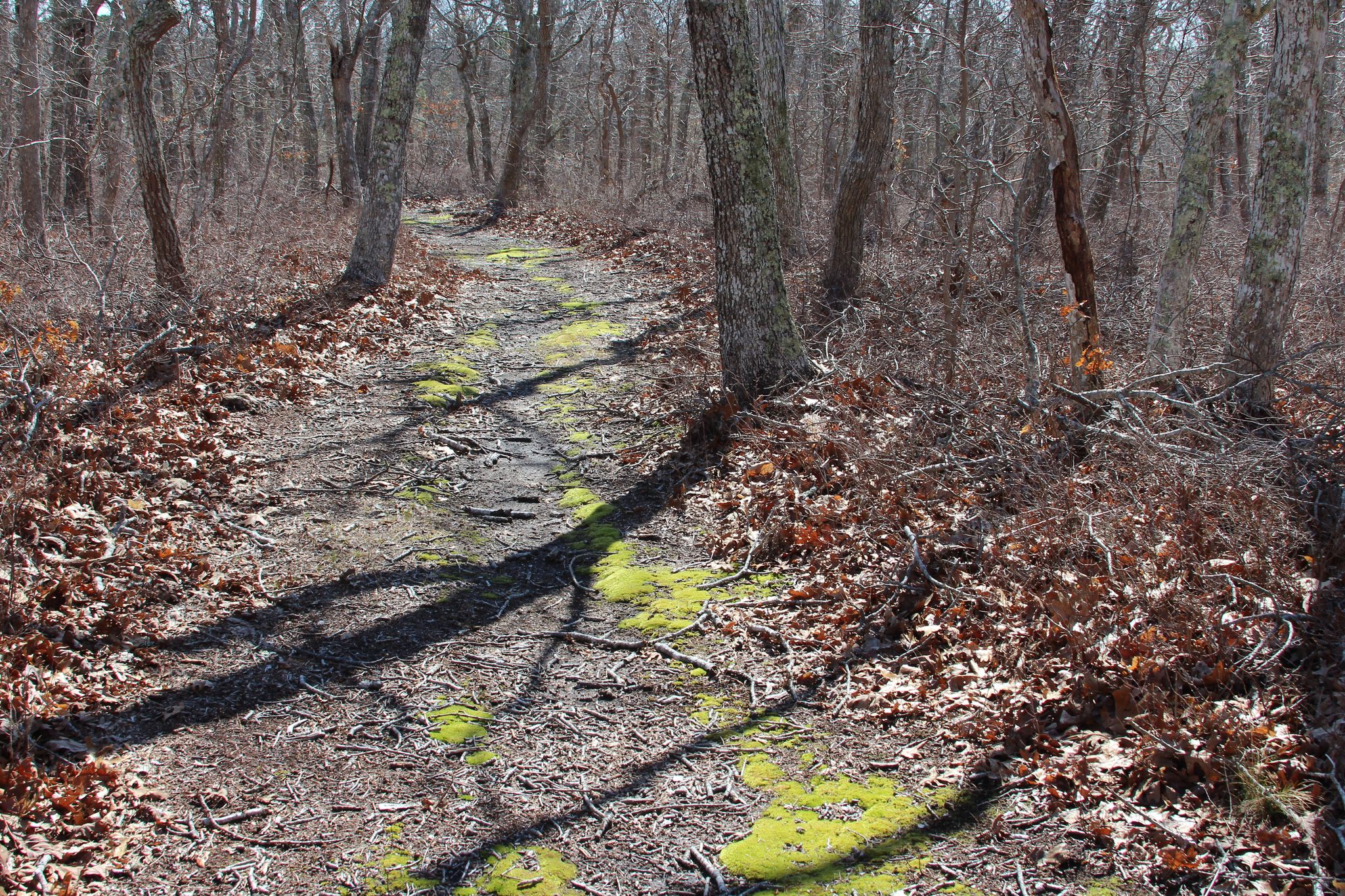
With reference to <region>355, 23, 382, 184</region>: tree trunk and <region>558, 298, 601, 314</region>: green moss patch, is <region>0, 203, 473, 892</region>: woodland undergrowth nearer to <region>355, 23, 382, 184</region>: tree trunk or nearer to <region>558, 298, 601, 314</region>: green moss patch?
<region>558, 298, 601, 314</region>: green moss patch

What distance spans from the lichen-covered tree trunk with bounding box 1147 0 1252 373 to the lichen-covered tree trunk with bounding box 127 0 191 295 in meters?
10.3

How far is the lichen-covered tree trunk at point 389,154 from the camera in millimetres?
11266

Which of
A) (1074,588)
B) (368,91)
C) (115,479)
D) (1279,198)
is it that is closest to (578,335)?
(115,479)

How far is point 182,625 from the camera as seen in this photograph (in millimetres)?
4555

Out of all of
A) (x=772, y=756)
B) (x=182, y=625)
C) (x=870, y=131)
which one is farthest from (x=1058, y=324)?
(x=182, y=625)

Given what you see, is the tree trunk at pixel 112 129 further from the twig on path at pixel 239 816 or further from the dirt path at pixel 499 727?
the twig on path at pixel 239 816

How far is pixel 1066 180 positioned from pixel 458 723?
17.7 ft

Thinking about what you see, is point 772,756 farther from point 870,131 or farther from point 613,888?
point 870,131

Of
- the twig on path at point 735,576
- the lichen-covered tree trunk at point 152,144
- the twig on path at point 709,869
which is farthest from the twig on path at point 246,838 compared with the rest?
the lichen-covered tree trunk at point 152,144

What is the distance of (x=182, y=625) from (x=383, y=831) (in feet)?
6.66

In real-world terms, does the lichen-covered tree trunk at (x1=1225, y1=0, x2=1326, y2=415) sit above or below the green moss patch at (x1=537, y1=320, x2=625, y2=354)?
above

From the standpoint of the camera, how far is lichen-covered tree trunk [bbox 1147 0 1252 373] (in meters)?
8.13

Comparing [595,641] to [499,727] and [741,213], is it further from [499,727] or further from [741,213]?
[741,213]

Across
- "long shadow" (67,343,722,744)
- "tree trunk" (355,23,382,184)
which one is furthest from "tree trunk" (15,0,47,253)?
"long shadow" (67,343,722,744)
